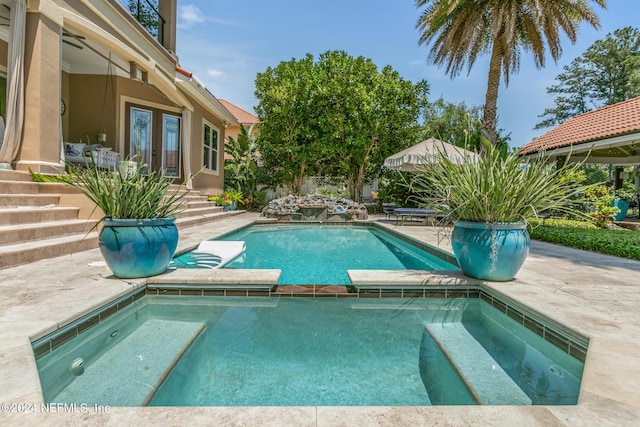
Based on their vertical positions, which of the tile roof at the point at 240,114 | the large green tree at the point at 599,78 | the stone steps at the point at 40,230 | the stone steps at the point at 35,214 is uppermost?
the large green tree at the point at 599,78

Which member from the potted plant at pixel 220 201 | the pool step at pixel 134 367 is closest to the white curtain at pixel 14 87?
the pool step at pixel 134 367

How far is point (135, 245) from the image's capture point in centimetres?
346

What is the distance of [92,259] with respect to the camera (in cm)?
A: 473

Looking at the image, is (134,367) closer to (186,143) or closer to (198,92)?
(186,143)

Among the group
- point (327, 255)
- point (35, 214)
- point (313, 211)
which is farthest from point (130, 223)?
point (313, 211)

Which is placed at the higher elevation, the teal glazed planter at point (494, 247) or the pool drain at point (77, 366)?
the teal glazed planter at point (494, 247)

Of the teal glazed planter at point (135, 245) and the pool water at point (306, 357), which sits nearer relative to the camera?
the pool water at point (306, 357)

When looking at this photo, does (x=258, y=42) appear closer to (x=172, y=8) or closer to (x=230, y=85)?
(x=230, y=85)

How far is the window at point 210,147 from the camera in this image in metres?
14.4

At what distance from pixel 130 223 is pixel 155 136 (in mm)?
9896

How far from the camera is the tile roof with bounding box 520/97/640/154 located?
35.5ft

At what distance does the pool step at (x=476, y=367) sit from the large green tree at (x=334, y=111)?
45.3 ft

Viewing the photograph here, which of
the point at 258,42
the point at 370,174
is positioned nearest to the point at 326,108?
the point at 370,174

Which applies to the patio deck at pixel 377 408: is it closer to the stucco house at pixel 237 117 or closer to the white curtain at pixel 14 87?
the white curtain at pixel 14 87
